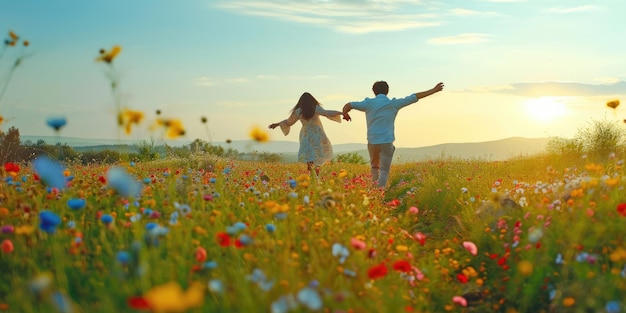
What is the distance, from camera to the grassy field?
3.28 m

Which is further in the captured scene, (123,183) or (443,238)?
(443,238)

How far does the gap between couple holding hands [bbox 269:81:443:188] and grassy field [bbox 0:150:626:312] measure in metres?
3.97

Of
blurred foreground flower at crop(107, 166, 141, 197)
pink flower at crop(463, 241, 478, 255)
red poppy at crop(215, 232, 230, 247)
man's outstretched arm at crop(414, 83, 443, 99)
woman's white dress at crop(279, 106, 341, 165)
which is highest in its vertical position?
man's outstretched arm at crop(414, 83, 443, 99)

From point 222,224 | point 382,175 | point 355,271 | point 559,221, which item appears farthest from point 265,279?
point 382,175

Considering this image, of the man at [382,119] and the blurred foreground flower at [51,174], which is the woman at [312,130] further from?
the blurred foreground flower at [51,174]

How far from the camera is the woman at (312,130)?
36.4 ft

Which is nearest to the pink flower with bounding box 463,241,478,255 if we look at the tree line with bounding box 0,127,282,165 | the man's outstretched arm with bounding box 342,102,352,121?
the man's outstretched arm with bounding box 342,102,352,121

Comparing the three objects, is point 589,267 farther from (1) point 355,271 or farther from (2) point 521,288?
(1) point 355,271

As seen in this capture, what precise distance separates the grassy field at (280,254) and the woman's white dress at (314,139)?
14.2 ft

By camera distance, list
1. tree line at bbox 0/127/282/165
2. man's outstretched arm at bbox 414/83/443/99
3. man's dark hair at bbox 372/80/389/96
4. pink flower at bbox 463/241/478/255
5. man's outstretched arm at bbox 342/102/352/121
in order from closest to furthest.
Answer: pink flower at bbox 463/241/478/255
man's outstretched arm at bbox 414/83/443/99
man's outstretched arm at bbox 342/102/352/121
man's dark hair at bbox 372/80/389/96
tree line at bbox 0/127/282/165

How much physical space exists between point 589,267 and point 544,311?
A: 49cm

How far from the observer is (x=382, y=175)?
10805 millimetres

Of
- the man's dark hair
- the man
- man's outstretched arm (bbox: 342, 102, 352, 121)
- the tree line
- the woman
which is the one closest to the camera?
the man

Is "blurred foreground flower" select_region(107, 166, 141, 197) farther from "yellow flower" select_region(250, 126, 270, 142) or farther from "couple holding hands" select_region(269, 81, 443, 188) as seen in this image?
"couple holding hands" select_region(269, 81, 443, 188)
